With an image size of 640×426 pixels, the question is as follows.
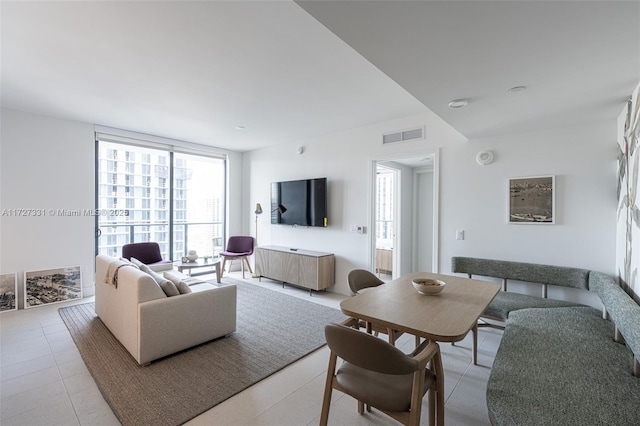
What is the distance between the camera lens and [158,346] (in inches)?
99.3

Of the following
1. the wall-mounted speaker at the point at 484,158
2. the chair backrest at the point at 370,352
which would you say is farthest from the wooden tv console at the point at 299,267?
the chair backrest at the point at 370,352

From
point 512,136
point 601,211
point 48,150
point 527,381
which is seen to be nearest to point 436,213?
point 512,136

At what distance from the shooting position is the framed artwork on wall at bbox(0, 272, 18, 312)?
3.88 meters

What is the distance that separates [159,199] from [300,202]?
2.76m

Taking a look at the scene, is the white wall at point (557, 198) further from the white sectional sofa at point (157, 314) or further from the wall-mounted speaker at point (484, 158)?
the white sectional sofa at point (157, 314)

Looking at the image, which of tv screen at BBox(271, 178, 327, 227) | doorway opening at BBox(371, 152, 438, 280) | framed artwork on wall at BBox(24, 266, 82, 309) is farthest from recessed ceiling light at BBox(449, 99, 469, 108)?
framed artwork on wall at BBox(24, 266, 82, 309)

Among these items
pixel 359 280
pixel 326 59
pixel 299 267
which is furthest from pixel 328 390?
pixel 299 267

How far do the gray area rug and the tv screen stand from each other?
173cm

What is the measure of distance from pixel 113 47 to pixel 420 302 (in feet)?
10.3

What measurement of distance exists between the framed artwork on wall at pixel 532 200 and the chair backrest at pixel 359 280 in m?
1.83

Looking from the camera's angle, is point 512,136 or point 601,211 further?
point 512,136

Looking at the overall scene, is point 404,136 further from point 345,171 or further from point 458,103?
point 458,103

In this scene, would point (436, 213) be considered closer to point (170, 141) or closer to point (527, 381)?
point (527, 381)

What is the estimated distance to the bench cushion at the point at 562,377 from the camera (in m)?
1.31
